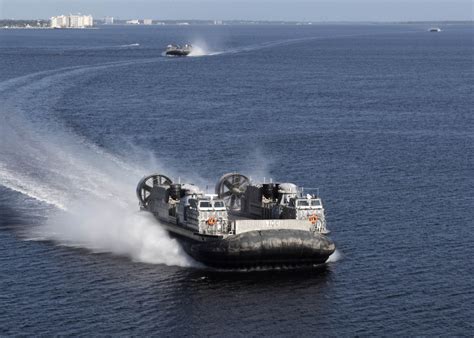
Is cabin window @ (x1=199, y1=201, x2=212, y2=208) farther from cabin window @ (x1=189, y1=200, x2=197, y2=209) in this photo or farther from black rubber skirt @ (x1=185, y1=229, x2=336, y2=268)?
black rubber skirt @ (x1=185, y1=229, x2=336, y2=268)

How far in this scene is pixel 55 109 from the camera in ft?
449

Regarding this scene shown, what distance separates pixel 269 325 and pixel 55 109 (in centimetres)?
8566

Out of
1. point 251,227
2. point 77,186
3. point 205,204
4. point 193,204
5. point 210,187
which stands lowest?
point 77,186

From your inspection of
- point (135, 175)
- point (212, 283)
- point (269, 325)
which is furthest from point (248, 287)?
point (135, 175)

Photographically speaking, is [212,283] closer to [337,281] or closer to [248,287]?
[248,287]

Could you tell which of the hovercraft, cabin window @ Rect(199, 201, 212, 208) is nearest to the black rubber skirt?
the hovercraft

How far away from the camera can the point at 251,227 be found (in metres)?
65.2

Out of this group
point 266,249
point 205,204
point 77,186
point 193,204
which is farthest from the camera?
point 77,186

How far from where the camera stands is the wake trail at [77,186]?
70625mm

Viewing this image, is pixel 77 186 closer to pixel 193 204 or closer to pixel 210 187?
pixel 210 187

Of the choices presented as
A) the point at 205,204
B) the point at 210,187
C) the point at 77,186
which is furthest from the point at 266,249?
the point at 77,186

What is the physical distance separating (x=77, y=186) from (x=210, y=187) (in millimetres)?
10683

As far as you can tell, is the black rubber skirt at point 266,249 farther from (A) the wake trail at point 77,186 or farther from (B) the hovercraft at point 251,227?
(A) the wake trail at point 77,186

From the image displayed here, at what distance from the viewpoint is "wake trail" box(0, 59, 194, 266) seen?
7062 cm
